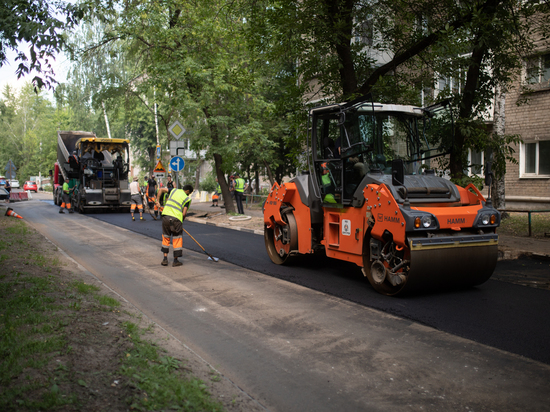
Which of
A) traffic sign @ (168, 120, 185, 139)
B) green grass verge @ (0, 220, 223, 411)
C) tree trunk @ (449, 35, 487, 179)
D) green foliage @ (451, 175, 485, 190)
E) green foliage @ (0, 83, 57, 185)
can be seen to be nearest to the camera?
green grass verge @ (0, 220, 223, 411)

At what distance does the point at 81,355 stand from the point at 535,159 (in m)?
18.3

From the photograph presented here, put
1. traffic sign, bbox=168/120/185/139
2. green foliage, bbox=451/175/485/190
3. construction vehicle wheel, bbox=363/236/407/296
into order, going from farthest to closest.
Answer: traffic sign, bbox=168/120/185/139 → green foliage, bbox=451/175/485/190 → construction vehicle wheel, bbox=363/236/407/296

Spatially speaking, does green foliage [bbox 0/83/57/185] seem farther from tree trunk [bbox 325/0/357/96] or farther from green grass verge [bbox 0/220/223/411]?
green grass verge [bbox 0/220/223/411]

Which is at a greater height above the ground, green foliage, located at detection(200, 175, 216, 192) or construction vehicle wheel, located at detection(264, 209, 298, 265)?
green foliage, located at detection(200, 175, 216, 192)

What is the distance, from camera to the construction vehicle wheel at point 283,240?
29.7ft

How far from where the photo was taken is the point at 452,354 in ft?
15.5

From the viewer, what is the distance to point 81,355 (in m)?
4.06

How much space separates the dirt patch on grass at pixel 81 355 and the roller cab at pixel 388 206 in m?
3.19

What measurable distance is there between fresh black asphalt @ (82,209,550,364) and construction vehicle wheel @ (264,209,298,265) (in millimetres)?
200

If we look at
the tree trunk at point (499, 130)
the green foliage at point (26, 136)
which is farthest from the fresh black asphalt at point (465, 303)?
the green foliage at point (26, 136)

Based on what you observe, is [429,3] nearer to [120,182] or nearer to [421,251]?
[421,251]

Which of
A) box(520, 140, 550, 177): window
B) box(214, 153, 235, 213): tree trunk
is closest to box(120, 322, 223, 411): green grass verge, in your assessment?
box(214, 153, 235, 213): tree trunk

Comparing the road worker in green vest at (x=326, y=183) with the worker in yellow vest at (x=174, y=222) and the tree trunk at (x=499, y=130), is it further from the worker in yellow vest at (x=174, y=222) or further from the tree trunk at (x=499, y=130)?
the tree trunk at (x=499, y=130)

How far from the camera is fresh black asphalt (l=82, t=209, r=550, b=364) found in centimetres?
520
